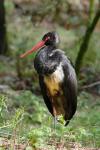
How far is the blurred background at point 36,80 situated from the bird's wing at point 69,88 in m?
0.18

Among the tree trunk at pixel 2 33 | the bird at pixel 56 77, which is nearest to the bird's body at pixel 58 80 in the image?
the bird at pixel 56 77

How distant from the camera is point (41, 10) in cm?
1244

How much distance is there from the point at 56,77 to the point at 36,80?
5.56m

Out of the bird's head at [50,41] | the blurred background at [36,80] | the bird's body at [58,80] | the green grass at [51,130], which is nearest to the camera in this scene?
the green grass at [51,130]

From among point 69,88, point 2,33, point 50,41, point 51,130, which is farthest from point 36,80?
point 51,130

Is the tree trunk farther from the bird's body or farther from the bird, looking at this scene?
the bird's body

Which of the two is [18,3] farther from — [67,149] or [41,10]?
[67,149]

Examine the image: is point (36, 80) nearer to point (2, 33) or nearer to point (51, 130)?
point (2, 33)

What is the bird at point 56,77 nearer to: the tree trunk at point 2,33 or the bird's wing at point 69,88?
the bird's wing at point 69,88

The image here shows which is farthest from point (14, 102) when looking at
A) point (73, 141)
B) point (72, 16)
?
point (72, 16)

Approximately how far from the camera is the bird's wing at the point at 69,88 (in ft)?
23.8

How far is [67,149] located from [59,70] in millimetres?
1754

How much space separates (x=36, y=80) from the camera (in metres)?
12.9

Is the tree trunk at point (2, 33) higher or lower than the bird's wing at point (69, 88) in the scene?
lower
